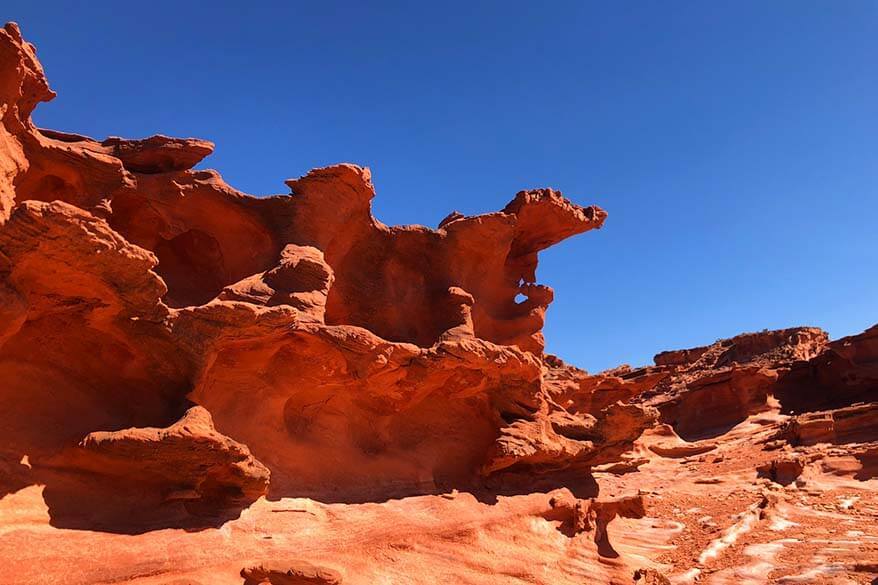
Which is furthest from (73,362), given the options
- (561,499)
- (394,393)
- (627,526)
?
(627,526)

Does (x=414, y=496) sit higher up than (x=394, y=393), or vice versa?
(x=394, y=393)

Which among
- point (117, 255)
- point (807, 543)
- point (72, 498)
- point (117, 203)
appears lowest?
point (807, 543)

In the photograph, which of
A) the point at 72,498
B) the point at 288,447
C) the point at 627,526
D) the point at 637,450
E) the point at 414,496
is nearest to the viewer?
the point at 72,498

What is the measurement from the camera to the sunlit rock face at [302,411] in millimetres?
6246

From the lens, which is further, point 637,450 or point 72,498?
point 637,450

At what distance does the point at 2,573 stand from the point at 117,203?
5.46 m

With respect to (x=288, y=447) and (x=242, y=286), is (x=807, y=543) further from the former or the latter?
(x=242, y=286)

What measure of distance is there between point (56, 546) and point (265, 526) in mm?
2050

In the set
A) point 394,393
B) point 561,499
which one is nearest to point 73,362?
point 394,393

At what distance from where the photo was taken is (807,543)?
367 inches

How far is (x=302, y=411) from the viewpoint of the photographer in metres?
8.63

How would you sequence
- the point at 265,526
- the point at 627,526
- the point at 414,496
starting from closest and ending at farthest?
Answer: the point at 265,526 < the point at 414,496 < the point at 627,526

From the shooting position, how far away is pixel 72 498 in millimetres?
6277

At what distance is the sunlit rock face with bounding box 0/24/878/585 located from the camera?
20.5 ft
